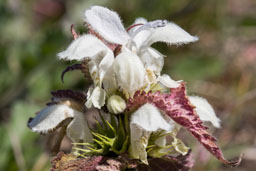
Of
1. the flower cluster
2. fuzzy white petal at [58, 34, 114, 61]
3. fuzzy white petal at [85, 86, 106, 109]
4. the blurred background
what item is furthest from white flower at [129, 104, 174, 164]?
the blurred background

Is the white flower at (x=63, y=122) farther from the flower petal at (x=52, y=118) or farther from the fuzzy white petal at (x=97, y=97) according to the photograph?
the fuzzy white petal at (x=97, y=97)

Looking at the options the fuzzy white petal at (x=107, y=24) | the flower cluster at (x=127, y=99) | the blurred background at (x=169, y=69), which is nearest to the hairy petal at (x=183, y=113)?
the flower cluster at (x=127, y=99)

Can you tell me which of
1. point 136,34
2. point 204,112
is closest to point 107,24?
point 136,34

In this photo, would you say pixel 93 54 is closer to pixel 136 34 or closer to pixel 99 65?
pixel 99 65

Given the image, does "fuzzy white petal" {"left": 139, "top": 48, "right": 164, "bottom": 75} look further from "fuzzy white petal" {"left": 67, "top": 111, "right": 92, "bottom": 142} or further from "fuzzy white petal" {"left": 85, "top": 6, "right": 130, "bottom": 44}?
"fuzzy white petal" {"left": 67, "top": 111, "right": 92, "bottom": 142}

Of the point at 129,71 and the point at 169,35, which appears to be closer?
the point at 129,71

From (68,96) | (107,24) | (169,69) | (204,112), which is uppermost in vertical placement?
(169,69)
